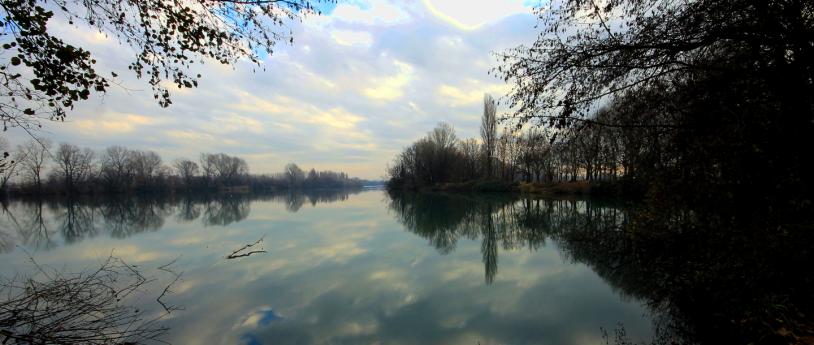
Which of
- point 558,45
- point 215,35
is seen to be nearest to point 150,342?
point 215,35

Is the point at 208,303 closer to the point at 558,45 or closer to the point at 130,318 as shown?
the point at 130,318

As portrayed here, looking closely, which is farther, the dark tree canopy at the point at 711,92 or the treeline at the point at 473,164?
the treeline at the point at 473,164

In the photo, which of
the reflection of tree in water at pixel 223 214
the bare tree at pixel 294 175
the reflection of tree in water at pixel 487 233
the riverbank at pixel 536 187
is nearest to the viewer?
the reflection of tree in water at pixel 487 233

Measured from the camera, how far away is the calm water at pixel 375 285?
4812 mm

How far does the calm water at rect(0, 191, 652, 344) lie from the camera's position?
15.8 feet

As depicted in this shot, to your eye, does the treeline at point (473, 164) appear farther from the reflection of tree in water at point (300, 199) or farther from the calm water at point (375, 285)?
the calm water at point (375, 285)

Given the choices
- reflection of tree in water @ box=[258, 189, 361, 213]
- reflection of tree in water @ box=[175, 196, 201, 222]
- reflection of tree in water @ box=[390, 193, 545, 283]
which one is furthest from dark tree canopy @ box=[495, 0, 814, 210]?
reflection of tree in water @ box=[258, 189, 361, 213]

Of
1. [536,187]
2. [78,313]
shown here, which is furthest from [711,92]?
[536,187]

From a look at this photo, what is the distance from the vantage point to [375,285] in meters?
6.96

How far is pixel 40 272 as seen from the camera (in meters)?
8.27

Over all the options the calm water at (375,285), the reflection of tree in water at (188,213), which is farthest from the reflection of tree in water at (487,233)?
the reflection of tree in water at (188,213)

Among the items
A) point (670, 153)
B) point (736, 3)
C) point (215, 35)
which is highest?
point (736, 3)

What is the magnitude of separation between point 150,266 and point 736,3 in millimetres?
11349

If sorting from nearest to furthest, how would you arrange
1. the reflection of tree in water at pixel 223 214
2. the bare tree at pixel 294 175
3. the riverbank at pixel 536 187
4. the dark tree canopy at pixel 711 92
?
1. the dark tree canopy at pixel 711 92
2. the reflection of tree in water at pixel 223 214
3. the riverbank at pixel 536 187
4. the bare tree at pixel 294 175
